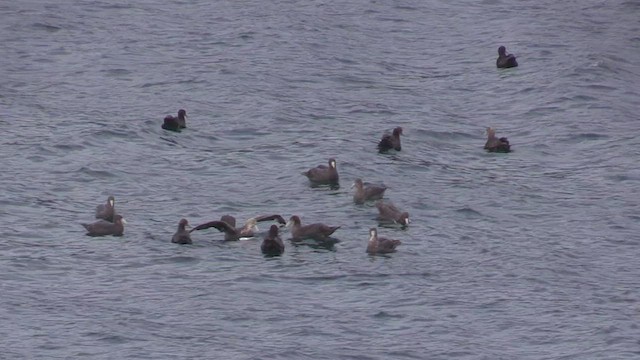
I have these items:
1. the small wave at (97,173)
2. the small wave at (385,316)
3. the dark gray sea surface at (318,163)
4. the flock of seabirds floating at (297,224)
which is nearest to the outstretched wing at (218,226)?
the flock of seabirds floating at (297,224)

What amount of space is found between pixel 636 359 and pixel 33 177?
1592 centimetres

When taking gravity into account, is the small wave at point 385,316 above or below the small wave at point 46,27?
below

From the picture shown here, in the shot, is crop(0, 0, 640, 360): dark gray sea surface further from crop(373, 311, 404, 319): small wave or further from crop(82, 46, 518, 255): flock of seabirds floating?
crop(82, 46, 518, 255): flock of seabirds floating

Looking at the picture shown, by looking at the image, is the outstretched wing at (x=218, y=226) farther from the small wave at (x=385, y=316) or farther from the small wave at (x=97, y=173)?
the small wave at (x=97, y=173)

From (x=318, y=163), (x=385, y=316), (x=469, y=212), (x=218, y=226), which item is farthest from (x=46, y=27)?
(x=385, y=316)

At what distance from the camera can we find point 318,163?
3931 centimetres

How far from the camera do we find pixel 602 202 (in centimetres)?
3650

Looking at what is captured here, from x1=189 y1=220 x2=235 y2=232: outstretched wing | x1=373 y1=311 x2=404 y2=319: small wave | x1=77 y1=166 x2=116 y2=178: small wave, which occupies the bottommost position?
x1=373 y1=311 x2=404 y2=319: small wave

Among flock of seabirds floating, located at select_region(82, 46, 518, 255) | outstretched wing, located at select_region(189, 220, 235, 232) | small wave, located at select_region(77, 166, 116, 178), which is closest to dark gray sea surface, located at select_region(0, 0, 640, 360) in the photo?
small wave, located at select_region(77, 166, 116, 178)

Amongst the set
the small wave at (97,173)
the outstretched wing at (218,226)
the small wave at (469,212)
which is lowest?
the small wave at (469,212)

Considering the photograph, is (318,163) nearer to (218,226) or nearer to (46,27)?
(218,226)

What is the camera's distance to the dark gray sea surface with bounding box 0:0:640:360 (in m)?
28.8

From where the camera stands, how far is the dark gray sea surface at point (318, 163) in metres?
28.8

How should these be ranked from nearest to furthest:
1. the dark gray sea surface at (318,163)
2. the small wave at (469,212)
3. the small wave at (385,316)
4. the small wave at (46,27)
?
the dark gray sea surface at (318,163) → the small wave at (385,316) → the small wave at (469,212) → the small wave at (46,27)
